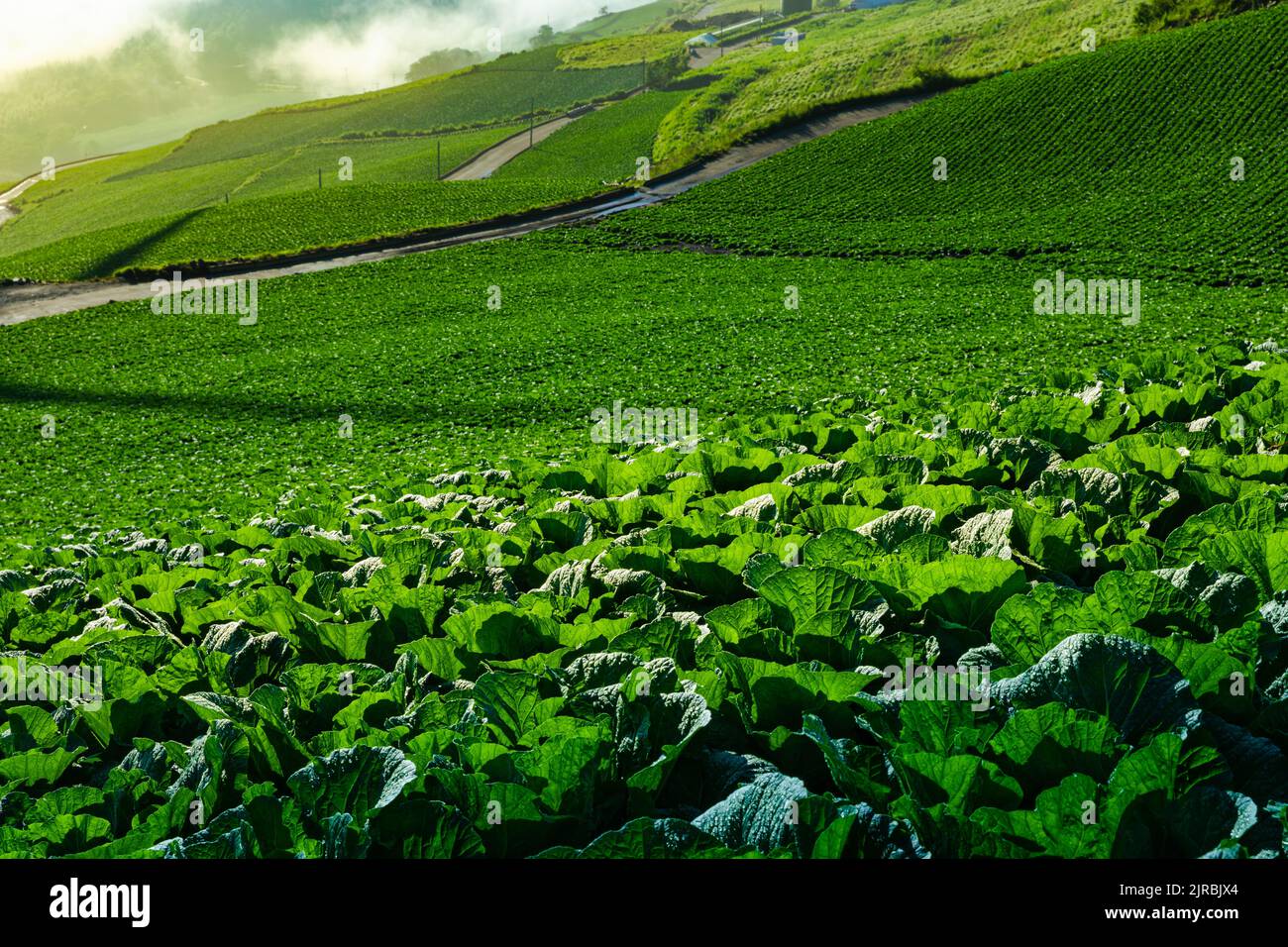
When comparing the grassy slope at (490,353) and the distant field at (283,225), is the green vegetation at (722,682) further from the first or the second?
the distant field at (283,225)

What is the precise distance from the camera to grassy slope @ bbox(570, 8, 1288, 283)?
37.7 metres

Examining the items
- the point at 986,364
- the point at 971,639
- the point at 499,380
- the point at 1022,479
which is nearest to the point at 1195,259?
the point at 986,364

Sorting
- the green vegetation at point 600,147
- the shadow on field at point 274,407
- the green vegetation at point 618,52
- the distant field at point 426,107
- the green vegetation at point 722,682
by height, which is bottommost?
the green vegetation at point 722,682

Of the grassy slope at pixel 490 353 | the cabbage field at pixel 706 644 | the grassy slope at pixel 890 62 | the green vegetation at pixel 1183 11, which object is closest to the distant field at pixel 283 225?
the grassy slope at pixel 490 353

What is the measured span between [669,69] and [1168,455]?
136 m

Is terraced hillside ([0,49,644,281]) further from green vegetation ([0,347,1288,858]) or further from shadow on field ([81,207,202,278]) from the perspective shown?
green vegetation ([0,347,1288,858])

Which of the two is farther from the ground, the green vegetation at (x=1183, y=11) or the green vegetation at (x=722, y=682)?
the green vegetation at (x=1183, y=11)

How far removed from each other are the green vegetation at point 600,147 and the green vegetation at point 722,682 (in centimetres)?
7312

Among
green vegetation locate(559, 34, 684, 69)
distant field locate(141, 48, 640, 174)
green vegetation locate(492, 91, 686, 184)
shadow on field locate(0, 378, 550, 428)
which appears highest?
green vegetation locate(559, 34, 684, 69)

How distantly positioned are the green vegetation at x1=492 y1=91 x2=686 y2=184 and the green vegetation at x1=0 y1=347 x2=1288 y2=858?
73.1 meters

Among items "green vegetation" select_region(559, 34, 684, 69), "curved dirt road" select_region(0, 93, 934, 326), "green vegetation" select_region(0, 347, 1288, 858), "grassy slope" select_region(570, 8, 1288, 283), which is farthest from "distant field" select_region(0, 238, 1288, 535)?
"green vegetation" select_region(559, 34, 684, 69)

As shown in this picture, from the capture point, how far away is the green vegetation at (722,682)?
2.10 m

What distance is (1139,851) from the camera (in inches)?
75.1

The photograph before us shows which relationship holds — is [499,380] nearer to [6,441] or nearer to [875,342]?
[875,342]
